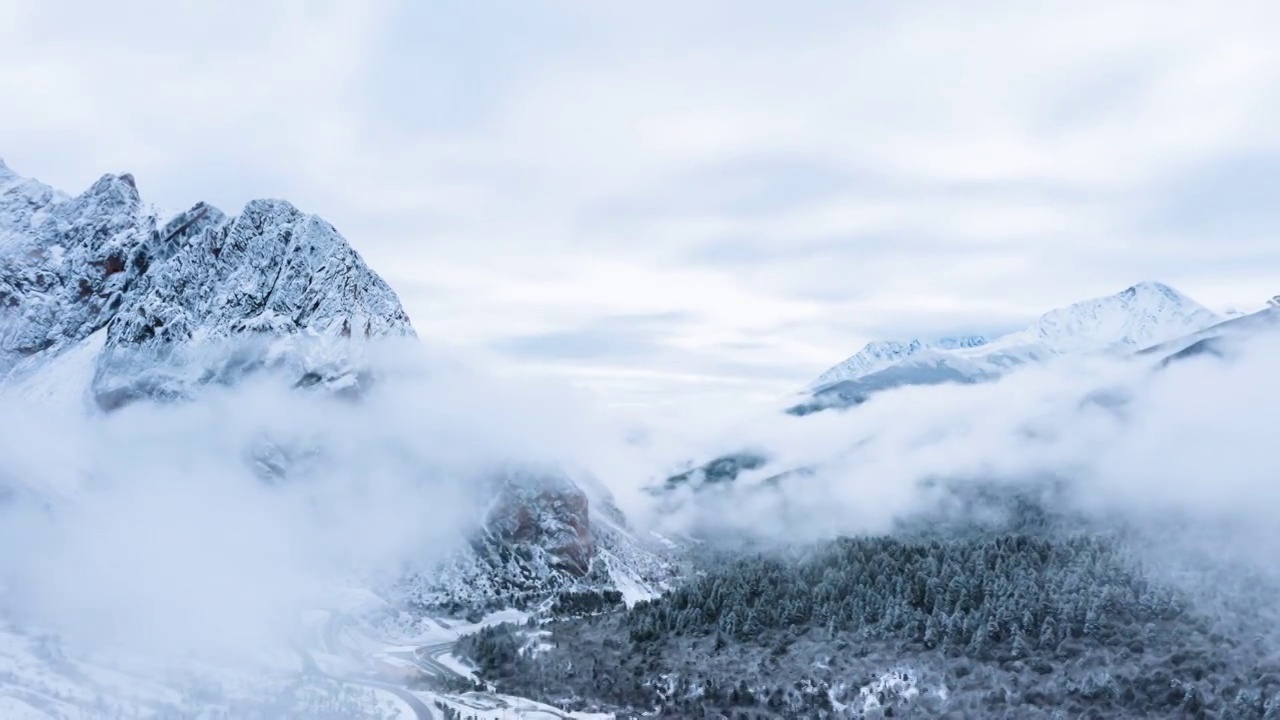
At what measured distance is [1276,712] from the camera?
194 m

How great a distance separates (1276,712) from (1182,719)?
16710mm

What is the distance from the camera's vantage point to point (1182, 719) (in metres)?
198
